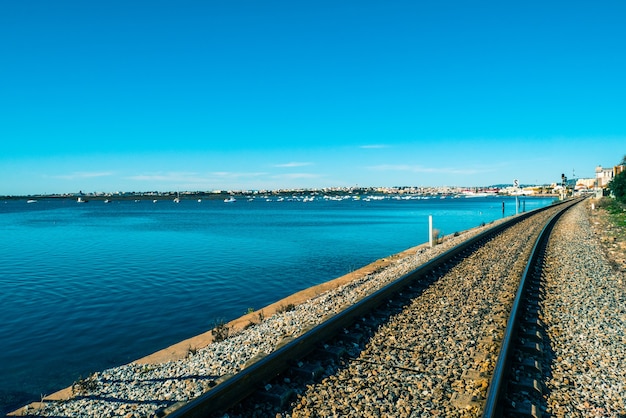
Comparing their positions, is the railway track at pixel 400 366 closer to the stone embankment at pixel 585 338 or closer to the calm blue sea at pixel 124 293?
the stone embankment at pixel 585 338

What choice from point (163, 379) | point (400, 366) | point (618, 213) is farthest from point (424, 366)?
point (618, 213)

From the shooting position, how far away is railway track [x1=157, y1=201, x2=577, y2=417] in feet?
17.1

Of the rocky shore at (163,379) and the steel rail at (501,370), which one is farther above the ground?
the steel rail at (501,370)

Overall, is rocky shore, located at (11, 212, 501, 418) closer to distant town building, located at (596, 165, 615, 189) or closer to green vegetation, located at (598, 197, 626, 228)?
green vegetation, located at (598, 197, 626, 228)

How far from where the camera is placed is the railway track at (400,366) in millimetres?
5207

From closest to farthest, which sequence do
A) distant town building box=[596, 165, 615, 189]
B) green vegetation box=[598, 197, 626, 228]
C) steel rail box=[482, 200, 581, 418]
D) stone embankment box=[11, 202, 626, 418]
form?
steel rail box=[482, 200, 581, 418]
stone embankment box=[11, 202, 626, 418]
green vegetation box=[598, 197, 626, 228]
distant town building box=[596, 165, 615, 189]

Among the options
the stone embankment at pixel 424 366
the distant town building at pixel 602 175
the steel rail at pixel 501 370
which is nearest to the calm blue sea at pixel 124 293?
the stone embankment at pixel 424 366

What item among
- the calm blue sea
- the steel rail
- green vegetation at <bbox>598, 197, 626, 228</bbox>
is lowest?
the calm blue sea

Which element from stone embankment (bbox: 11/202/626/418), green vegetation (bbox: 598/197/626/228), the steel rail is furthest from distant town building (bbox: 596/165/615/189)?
the steel rail

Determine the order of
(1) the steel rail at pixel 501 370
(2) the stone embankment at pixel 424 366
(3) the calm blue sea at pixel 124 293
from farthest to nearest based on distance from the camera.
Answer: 1. (3) the calm blue sea at pixel 124 293
2. (2) the stone embankment at pixel 424 366
3. (1) the steel rail at pixel 501 370

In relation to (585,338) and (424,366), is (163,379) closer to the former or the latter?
(424,366)

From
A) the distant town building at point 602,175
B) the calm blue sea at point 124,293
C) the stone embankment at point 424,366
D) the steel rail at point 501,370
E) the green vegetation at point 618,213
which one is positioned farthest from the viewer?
the distant town building at point 602,175

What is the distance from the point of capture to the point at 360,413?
5094 millimetres

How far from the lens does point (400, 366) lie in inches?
250
